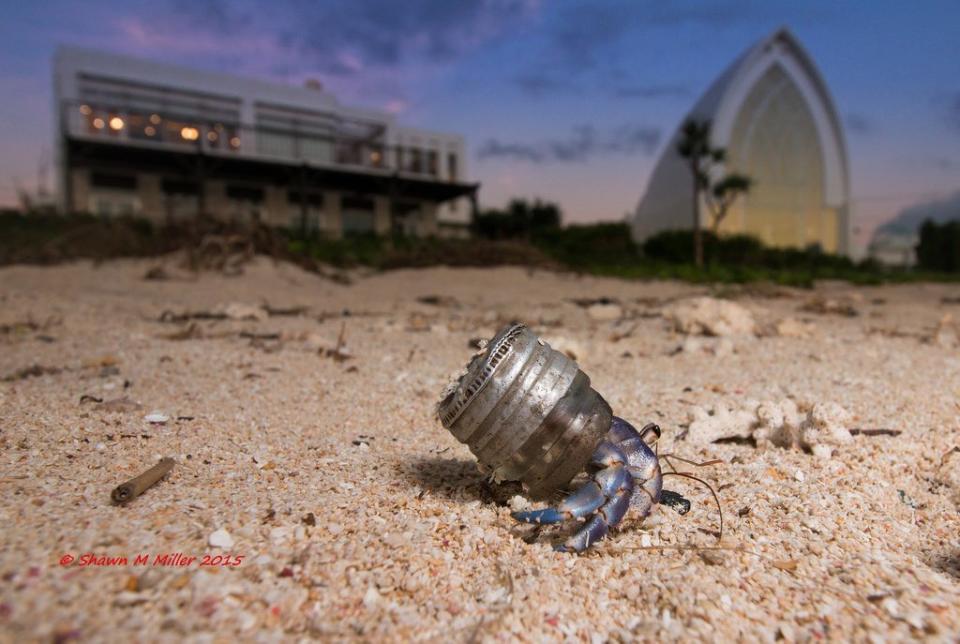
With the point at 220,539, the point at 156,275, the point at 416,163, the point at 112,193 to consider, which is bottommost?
the point at 220,539

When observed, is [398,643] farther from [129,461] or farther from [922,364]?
[922,364]

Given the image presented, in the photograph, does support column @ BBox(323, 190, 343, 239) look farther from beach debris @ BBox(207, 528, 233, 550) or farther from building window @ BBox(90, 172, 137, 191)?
beach debris @ BBox(207, 528, 233, 550)

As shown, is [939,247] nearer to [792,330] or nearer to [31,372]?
[792,330]

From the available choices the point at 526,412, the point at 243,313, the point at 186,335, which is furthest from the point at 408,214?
the point at 526,412

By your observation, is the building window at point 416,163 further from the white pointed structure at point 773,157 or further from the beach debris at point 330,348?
the beach debris at point 330,348

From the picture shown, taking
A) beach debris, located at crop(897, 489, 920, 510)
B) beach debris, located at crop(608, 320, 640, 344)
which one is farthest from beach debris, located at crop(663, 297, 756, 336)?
beach debris, located at crop(897, 489, 920, 510)

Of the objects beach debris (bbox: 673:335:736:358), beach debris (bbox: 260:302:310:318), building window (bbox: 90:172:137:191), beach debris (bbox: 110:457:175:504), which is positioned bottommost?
beach debris (bbox: 110:457:175:504)

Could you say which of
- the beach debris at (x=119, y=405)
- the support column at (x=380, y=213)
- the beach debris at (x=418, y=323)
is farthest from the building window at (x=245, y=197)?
the beach debris at (x=119, y=405)
